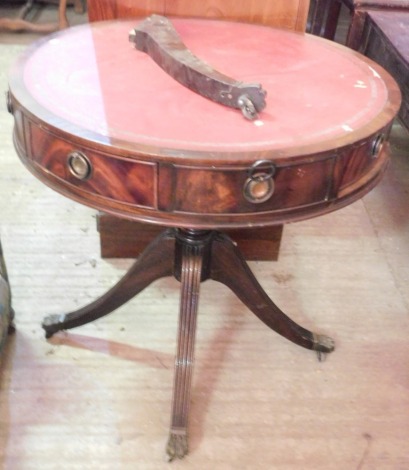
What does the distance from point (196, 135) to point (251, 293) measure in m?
0.52

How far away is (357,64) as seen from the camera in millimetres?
1006

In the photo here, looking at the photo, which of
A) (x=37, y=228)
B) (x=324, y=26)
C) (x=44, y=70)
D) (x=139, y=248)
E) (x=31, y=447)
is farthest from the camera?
(x=324, y=26)

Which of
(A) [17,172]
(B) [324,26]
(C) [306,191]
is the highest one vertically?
(C) [306,191]

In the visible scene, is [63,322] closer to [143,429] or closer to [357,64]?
[143,429]

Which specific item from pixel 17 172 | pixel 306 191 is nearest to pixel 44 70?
pixel 306 191

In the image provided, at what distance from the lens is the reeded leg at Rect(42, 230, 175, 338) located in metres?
1.14

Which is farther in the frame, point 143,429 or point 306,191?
point 143,429

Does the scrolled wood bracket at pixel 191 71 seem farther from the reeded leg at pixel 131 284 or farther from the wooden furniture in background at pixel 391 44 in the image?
the wooden furniture in background at pixel 391 44

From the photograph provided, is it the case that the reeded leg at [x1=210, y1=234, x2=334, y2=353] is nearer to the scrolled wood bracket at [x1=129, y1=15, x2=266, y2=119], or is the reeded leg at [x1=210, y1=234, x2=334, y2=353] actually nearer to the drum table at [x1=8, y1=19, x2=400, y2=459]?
the drum table at [x1=8, y1=19, x2=400, y2=459]

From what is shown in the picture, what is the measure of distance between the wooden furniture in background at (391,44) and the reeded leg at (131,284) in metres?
0.82

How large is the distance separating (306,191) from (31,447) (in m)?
0.72

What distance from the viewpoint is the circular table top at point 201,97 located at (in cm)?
74

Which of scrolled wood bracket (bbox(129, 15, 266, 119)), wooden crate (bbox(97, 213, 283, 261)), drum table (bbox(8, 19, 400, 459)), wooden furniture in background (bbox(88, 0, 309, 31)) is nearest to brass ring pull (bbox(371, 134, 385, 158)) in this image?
drum table (bbox(8, 19, 400, 459))

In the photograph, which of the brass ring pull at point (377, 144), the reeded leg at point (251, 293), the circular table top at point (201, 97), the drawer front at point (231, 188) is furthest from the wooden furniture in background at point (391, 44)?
the drawer front at point (231, 188)
